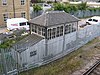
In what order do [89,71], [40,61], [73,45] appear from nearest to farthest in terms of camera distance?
[89,71] < [40,61] < [73,45]

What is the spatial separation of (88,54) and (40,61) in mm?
5242

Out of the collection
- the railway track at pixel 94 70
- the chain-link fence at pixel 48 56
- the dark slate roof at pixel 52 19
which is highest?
the dark slate roof at pixel 52 19

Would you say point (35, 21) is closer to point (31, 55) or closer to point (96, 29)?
point (31, 55)

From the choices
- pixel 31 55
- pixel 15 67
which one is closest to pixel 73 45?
pixel 31 55

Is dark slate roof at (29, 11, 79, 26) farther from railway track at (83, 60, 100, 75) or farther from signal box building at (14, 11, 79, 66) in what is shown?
railway track at (83, 60, 100, 75)

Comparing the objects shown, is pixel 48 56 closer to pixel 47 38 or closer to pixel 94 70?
pixel 47 38

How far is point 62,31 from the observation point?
65.3 feet

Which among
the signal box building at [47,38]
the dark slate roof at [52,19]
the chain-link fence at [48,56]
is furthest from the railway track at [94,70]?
the dark slate roof at [52,19]

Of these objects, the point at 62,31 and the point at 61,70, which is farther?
the point at 62,31

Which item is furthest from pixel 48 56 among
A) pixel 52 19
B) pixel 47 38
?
pixel 52 19

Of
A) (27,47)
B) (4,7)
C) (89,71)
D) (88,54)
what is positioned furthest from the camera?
(4,7)

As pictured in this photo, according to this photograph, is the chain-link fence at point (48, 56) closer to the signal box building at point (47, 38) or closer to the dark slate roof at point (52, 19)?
the signal box building at point (47, 38)

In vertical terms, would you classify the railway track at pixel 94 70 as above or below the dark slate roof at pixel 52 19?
below

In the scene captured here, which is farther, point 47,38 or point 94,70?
point 47,38
